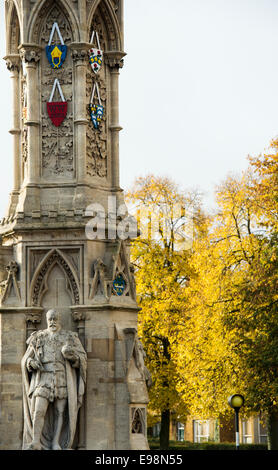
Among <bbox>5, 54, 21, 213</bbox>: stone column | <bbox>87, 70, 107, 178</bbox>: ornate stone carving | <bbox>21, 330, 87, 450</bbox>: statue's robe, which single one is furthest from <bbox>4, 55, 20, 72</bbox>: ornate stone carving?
<bbox>21, 330, 87, 450</bbox>: statue's robe

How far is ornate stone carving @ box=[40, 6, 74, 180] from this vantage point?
1988cm

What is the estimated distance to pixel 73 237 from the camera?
19344 mm

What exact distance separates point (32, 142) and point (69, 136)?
0.70 m

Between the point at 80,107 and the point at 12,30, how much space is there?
2446 mm

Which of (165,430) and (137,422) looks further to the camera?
(165,430)

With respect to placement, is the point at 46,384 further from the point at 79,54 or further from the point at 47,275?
the point at 79,54

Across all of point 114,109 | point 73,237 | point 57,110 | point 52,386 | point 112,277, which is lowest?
point 52,386

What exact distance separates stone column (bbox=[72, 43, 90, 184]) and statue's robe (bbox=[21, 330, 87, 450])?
3.05 metres

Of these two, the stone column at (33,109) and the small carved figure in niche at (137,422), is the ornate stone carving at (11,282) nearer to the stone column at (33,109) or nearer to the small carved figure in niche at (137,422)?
the stone column at (33,109)

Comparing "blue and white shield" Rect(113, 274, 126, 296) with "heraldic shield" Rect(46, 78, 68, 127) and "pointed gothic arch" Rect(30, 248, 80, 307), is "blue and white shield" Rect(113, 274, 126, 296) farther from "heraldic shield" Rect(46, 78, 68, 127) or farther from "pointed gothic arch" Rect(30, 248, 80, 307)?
"heraldic shield" Rect(46, 78, 68, 127)

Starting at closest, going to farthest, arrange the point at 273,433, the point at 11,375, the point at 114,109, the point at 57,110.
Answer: the point at 11,375, the point at 57,110, the point at 114,109, the point at 273,433

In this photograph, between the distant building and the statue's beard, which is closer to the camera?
the statue's beard

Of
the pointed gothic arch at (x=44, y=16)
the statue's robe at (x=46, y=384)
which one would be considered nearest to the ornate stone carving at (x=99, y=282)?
the statue's robe at (x=46, y=384)

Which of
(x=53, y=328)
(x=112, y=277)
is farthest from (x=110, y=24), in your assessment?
(x=53, y=328)
